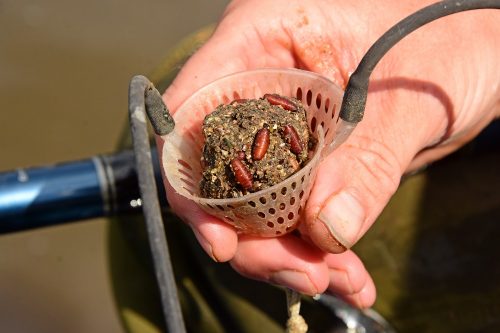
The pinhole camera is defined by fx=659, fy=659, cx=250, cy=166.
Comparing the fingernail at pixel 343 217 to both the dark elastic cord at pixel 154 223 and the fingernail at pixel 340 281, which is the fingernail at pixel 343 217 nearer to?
the fingernail at pixel 340 281

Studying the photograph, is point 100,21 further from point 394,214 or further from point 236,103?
point 236,103

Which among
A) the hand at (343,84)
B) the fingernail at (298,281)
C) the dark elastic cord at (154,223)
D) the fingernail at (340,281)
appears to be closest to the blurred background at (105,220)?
the hand at (343,84)

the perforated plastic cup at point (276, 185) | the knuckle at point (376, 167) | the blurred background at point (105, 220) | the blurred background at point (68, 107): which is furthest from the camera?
the blurred background at point (68, 107)

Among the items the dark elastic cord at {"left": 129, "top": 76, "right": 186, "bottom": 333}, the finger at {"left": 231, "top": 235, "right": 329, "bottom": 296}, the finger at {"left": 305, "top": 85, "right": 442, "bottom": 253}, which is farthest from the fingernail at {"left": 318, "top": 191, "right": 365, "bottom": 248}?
the dark elastic cord at {"left": 129, "top": 76, "right": 186, "bottom": 333}

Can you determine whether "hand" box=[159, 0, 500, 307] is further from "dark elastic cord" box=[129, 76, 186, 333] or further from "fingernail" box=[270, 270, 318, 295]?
"dark elastic cord" box=[129, 76, 186, 333]

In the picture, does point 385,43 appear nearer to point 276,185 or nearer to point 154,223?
point 276,185

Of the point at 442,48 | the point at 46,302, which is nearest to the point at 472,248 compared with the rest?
the point at 442,48

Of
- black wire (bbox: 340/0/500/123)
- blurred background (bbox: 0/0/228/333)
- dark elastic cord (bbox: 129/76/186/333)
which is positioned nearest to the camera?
dark elastic cord (bbox: 129/76/186/333)
